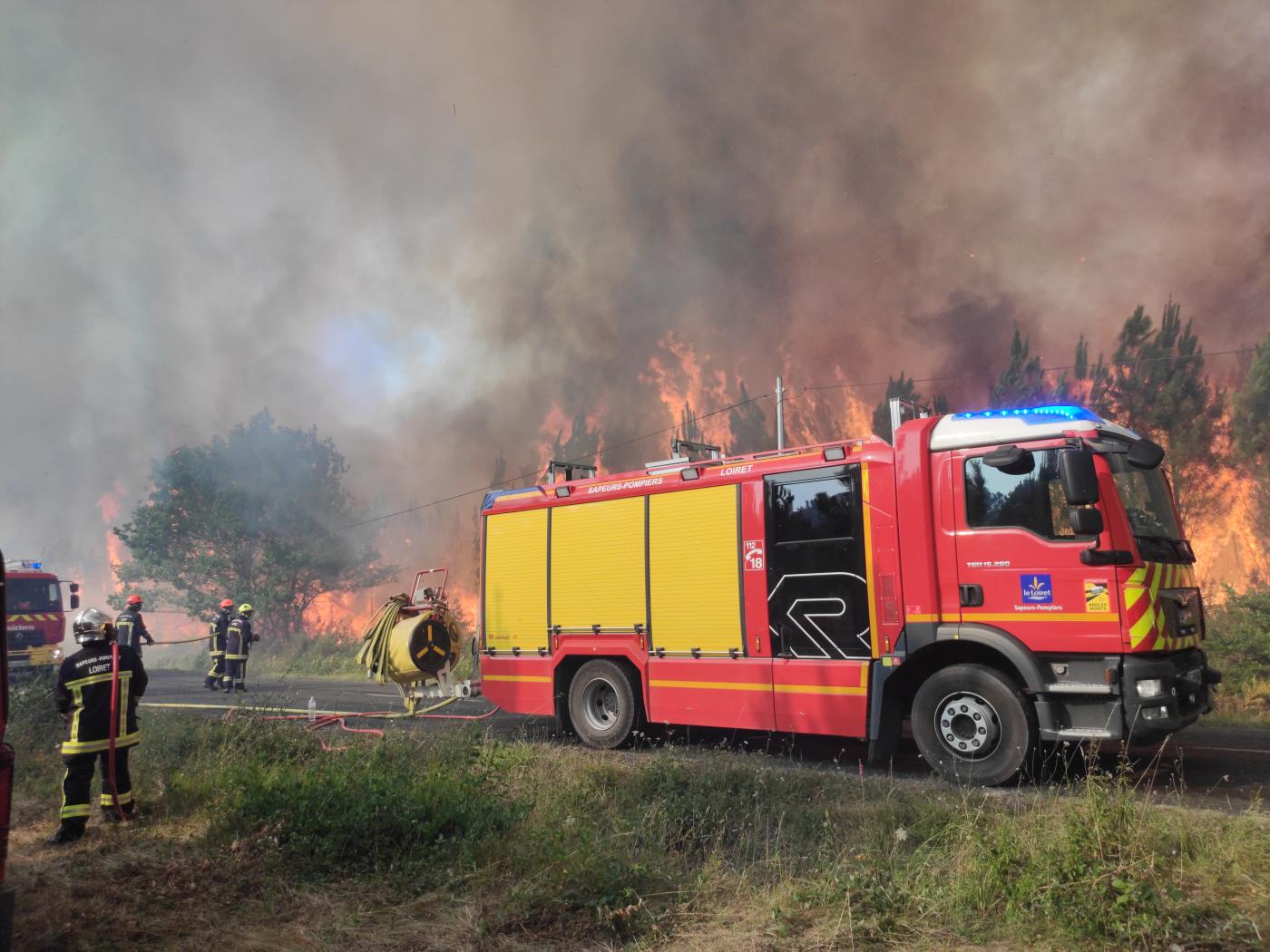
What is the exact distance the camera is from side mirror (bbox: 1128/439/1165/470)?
6.43 meters

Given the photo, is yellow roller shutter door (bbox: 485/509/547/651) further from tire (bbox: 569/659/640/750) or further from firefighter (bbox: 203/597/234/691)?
firefighter (bbox: 203/597/234/691)

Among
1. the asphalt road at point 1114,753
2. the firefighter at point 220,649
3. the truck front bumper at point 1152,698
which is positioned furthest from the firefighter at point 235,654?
the truck front bumper at point 1152,698

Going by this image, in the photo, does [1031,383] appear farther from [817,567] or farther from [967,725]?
[967,725]

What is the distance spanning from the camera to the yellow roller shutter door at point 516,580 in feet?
31.7

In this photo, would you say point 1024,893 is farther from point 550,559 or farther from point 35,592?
point 35,592

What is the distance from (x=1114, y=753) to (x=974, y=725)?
89.1 inches

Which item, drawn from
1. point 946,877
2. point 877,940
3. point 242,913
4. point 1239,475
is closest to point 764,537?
point 946,877

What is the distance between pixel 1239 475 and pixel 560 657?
1786 cm

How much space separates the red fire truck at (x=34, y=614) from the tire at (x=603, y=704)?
15.2 m

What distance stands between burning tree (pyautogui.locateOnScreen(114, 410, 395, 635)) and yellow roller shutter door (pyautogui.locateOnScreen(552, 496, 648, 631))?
2213cm

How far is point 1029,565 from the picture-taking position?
6.49 meters

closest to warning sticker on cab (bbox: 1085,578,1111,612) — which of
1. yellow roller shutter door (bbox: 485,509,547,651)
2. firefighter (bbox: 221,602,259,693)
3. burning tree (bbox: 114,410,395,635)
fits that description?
yellow roller shutter door (bbox: 485,509,547,651)

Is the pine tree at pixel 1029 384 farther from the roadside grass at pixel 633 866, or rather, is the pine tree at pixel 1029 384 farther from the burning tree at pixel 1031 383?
the roadside grass at pixel 633 866

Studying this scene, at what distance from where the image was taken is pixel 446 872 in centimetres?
457
